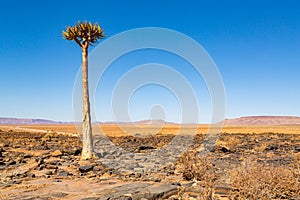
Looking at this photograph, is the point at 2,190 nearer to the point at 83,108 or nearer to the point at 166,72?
the point at 83,108

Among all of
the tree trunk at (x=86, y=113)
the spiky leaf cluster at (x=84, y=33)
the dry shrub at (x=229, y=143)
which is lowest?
the dry shrub at (x=229, y=143)

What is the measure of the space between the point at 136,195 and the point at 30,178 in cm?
500

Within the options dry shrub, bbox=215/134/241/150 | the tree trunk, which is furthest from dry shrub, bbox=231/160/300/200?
dry shrub, bbox=215/134/241/150

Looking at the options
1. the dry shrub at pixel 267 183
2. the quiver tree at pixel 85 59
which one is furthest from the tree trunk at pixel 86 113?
the dry shrub at pixel 267 183

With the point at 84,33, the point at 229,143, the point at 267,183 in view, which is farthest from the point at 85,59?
the point at 229,143

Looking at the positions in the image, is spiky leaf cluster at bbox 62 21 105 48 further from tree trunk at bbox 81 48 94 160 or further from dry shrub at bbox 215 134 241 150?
dry shrub at bbox 215 134 241 150

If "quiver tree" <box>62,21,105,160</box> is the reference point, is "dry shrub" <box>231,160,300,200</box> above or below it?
below

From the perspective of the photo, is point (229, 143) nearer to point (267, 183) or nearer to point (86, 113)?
point (86, 113)

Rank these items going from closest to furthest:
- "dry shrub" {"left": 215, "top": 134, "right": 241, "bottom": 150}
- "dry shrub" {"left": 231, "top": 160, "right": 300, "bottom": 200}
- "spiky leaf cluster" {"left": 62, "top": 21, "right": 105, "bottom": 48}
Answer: "dry shrub" {"left": 231, "top": 160, "right": 300, "bottom": 200}
"spiky leaf cluster" {"left": 62, "top": 21, "right": 105, "bottom": 48}
"dry shrub" {"left": 215, "top": 134, "right": 241, "bottom": 150}

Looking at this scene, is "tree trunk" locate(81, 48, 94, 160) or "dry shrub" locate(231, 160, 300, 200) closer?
"dry shrub" locate(231, 160, 300, 200)

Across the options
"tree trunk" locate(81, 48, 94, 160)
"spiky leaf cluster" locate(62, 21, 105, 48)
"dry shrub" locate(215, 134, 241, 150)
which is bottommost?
"dry shrub" locate(215, 134, 241, 150)

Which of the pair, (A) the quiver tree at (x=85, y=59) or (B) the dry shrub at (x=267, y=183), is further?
(A) the quiver tree at (x=85, y=59)

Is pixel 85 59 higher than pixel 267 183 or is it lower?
higher

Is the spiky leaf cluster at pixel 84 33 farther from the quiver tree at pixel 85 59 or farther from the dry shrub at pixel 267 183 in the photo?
the dry shrub at pixel 267 183
